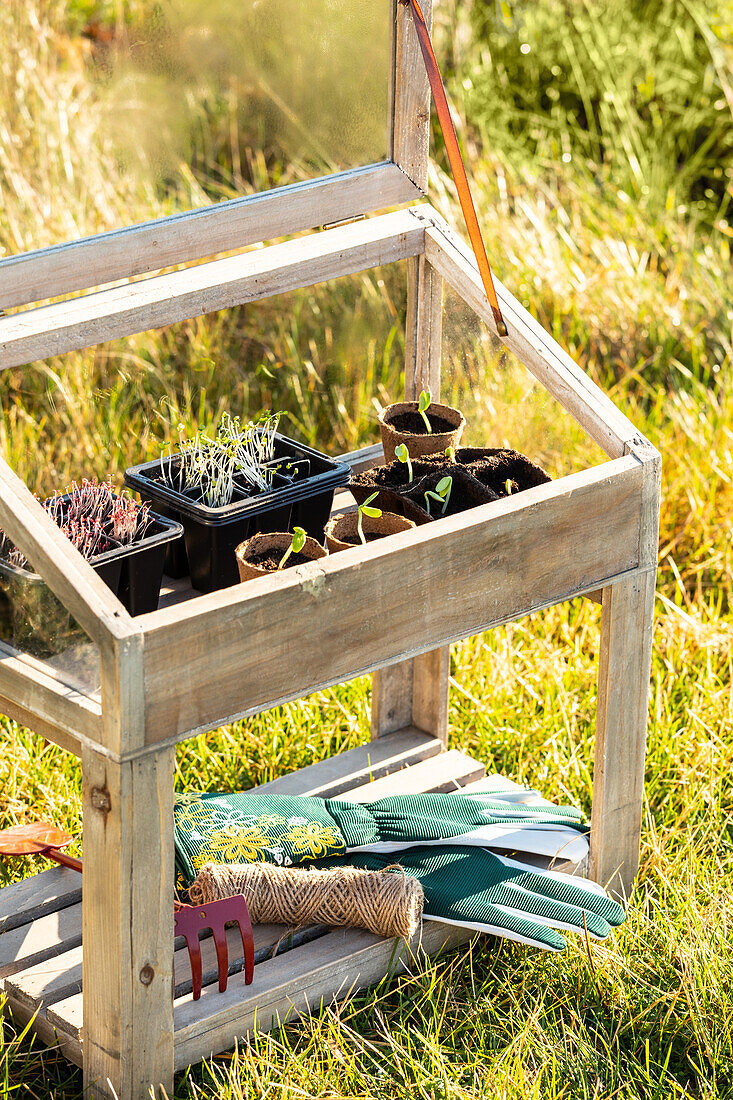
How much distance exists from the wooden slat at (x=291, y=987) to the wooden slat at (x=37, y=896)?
15.0 inches

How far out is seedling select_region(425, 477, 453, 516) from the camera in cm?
224

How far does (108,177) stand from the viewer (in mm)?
4508

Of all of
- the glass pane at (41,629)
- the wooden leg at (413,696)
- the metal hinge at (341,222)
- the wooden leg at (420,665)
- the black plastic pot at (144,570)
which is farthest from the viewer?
the wooden leg at (413,696)

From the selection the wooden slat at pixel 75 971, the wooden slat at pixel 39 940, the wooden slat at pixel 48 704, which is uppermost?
the wooden slat at pixel 48 704

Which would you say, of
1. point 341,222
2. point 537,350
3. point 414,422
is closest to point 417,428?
point 414,422

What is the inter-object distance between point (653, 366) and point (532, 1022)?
2.75m

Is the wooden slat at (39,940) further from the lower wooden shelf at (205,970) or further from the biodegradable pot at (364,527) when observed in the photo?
the biodegradable pot at (364,527)

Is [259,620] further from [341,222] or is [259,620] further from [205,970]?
[341,222]

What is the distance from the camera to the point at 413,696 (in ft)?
10.2

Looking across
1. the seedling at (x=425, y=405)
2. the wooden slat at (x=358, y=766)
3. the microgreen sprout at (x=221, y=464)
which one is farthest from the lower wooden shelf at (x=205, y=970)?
the seedling at (x=425, y=405)

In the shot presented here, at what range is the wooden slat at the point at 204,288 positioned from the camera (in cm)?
215

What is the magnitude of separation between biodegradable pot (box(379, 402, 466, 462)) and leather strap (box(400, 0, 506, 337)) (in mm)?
195

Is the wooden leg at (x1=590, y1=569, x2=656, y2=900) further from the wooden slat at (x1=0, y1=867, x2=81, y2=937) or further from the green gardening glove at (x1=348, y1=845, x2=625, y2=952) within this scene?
the wooden slat at (x1=0, y1=867, x2=81, y2=937)

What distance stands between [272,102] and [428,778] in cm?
140
